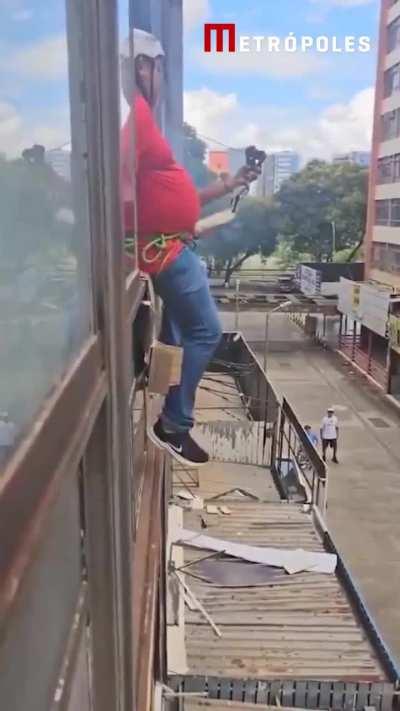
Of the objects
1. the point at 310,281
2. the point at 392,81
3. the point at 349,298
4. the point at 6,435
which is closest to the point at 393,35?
the point at 392,81

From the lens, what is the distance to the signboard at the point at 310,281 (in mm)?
18094

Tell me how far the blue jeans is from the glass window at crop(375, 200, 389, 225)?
14241 mm

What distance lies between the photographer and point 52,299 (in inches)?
32.6

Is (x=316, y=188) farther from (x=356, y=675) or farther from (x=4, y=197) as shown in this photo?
(x=4, y=197)

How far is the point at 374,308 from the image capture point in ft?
45.8

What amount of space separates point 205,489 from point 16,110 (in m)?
5.30

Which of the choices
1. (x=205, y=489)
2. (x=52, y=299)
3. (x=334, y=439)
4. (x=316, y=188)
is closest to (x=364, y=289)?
(x=334, y=439)

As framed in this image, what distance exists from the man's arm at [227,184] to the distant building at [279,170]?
1524cm

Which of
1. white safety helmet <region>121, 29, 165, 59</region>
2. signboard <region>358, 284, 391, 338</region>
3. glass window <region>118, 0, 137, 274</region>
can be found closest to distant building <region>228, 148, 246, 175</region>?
white safety helmet <region>121, 29, 165, 59</region>

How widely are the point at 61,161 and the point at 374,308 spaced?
1360cm

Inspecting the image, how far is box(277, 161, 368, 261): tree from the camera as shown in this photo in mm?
20562

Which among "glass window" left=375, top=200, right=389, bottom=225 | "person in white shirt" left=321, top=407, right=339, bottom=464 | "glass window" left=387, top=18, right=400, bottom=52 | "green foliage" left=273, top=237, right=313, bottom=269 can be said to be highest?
"glass window" left=387, top=18, right=400, bottom=52

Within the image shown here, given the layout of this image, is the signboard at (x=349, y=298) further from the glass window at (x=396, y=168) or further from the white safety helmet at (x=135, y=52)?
the white safety helmet at (x=135, y=52)

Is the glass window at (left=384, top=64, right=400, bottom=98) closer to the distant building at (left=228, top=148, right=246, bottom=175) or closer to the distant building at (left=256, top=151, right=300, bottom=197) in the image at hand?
the distant building at (left=256, top=151, right=300, bottom=197)
